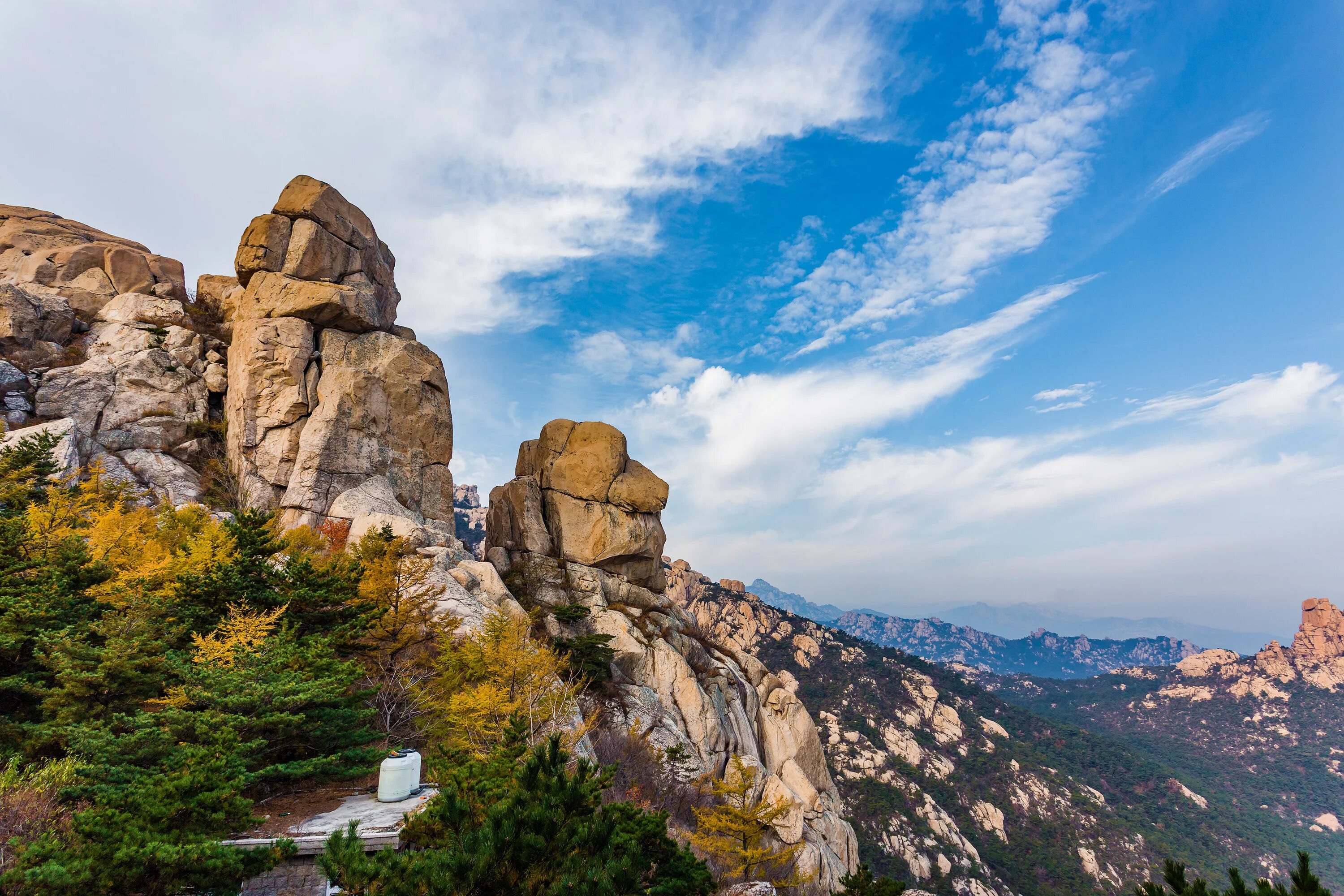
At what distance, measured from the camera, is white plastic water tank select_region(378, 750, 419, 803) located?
10727 mm

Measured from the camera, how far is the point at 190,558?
16438 millimetres

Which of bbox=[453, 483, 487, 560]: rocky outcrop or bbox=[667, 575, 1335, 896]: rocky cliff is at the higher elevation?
bbox=[453, 483, 487, 560]: rocky outcrop

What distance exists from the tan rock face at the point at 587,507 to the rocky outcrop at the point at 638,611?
78mm

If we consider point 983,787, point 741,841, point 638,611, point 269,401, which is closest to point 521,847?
point 741,841

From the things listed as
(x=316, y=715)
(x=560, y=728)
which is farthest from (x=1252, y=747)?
(x=316, y=715)

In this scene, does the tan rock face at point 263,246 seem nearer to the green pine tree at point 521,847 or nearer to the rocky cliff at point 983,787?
the green pine tree at point 521,847

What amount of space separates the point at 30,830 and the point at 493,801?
6.39m

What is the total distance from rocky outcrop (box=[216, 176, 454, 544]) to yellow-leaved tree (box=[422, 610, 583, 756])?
11.2 metres

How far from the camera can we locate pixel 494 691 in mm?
16594

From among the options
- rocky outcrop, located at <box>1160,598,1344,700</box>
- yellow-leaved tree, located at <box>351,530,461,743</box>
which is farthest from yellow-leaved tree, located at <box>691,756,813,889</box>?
rocky outcrop, located at <box>1160,598,1344,700</box>

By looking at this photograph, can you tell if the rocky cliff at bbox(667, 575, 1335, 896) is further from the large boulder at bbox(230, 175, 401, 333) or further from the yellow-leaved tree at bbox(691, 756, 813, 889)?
the large boulder at bbox(230, 175, 401, 333)

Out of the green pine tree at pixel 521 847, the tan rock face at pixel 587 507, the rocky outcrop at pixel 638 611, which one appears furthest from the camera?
the tan rock face at pixel 587 507

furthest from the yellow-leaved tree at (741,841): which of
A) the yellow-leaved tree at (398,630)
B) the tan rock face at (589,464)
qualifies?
the tan rock face at (589,464)

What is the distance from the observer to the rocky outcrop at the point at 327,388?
31.4 meters
